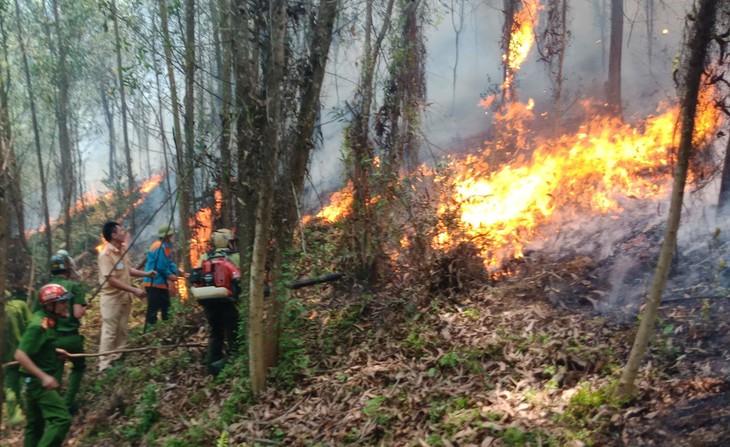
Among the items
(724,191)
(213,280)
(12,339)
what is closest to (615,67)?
(724,191)

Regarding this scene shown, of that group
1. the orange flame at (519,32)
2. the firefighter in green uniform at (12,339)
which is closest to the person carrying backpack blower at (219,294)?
the firefighter in green uniform at (12,339)

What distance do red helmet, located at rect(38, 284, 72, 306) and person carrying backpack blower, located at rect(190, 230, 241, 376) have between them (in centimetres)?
152

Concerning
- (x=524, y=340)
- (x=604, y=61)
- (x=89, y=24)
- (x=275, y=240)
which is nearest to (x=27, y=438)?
(x=275, y=240)

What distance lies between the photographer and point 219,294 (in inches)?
273

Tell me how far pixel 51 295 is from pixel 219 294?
196cm

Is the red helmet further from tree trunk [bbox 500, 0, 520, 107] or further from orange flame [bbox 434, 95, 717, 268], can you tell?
tree trunk [bbox 500, 0, 520, 107]

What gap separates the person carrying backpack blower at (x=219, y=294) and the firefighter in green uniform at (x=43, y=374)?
1.65m

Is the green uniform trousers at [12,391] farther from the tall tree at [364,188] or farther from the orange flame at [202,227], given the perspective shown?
the tall tree at [364,188]

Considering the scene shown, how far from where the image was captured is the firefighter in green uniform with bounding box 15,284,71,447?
5.64 meters

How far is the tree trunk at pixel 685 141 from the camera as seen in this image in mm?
4055

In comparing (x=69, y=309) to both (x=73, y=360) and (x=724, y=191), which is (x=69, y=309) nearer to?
(x=73, y=360)

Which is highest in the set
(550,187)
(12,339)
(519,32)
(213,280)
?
(519,32)

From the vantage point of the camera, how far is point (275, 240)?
6.54 meters

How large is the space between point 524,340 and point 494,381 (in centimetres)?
79
